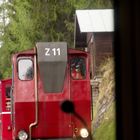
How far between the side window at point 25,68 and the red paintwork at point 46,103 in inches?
2.6

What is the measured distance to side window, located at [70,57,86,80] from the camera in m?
9.34

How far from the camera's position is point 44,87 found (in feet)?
30.1

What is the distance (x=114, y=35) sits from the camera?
2.63m

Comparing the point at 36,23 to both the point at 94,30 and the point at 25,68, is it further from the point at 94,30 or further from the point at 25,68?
the point at 25,68

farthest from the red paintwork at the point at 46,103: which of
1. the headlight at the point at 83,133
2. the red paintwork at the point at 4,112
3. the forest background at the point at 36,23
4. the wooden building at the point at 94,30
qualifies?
the forest background at the point at 36,23

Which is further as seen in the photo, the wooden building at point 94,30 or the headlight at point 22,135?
the wooden building at point 94,30

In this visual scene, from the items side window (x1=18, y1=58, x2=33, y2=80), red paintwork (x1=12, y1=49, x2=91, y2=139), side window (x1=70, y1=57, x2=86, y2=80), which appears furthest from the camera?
side window (x1=70, y1=57, x2=86, y2=80)

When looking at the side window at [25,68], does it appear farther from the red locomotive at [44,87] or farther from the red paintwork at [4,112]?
the red paintwork at [4,112]

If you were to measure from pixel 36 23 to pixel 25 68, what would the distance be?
48.2ft

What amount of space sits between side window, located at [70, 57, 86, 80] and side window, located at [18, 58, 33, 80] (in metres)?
0.68

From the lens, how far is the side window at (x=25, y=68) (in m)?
9.24

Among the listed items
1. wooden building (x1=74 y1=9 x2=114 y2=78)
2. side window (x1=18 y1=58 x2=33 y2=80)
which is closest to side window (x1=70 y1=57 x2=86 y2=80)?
side window (x1=18 y1=58 x2=33 y2=80)

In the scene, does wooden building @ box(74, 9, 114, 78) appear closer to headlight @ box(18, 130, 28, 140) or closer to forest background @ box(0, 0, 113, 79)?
forest background @ box(0, 0, 113, 79)

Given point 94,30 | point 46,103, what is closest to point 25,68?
point 46,103
